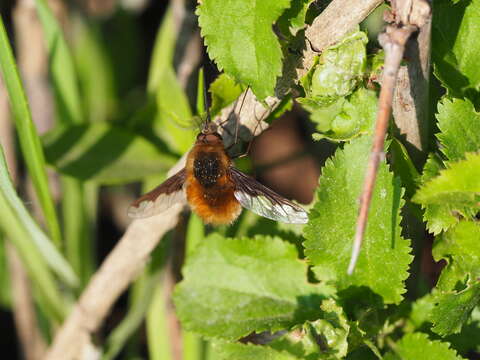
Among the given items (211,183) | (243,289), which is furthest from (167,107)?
(243,289)

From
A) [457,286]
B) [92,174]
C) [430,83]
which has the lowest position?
[92,174]

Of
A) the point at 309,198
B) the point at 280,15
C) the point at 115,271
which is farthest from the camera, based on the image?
the point at 309,198

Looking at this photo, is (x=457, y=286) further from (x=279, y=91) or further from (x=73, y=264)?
(x=73, y=264)

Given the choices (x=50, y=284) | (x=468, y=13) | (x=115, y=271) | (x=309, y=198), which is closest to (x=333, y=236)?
(x=468, y=13)

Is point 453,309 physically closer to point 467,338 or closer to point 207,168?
point 467,338

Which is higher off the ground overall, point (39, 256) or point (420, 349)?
point (420, 349)

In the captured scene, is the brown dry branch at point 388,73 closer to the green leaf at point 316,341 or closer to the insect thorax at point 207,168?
the green leaf at point 316,341
